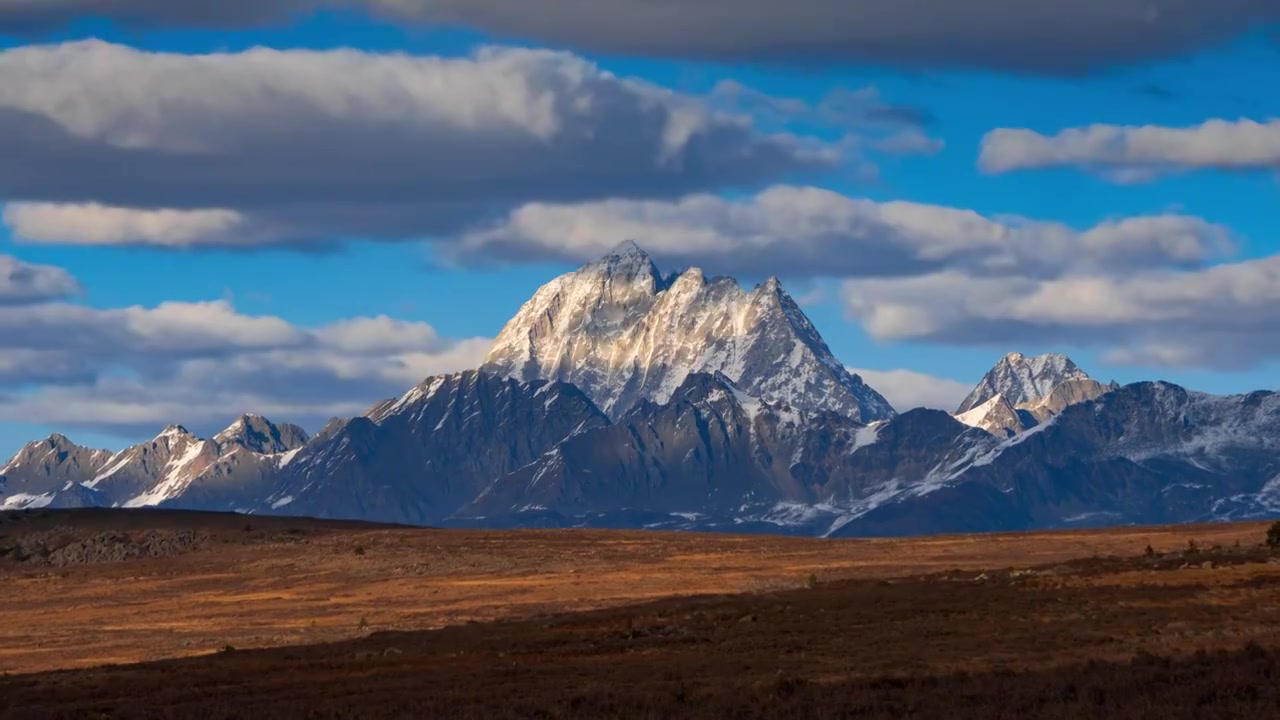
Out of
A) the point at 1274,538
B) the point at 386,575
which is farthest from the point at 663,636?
the point at 386,575

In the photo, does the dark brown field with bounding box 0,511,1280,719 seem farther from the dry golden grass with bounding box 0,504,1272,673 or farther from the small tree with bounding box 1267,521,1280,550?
the small tree with bounding box 1267,521,1280,550

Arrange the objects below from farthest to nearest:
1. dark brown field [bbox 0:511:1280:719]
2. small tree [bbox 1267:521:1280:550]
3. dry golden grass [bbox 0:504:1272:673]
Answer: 1. small tree [bbox 1267:521:1280:550]
2. dry golden grass [bbox 0:504:1272:673]
3. dark brown field [bbox 0:511:1280:719]

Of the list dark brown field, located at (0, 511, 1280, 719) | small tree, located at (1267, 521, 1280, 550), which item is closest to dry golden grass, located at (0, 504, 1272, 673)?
dark brown field, located at (0, 511, 1280, 719)

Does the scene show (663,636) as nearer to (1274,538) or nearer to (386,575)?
(1274,538)

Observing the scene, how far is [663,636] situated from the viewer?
6594 cm

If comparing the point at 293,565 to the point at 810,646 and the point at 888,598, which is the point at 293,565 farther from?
the point at 810,646

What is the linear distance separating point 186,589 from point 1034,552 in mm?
58952

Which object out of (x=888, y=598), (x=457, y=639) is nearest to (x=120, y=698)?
(x=457, y=639)

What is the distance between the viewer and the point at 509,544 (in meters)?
146

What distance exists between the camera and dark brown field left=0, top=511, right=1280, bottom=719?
149 feet

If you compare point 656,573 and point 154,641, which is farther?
point 656,573

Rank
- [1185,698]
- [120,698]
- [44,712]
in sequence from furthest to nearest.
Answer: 1. [120,698]
2. [44,712]
3. [1185,698]

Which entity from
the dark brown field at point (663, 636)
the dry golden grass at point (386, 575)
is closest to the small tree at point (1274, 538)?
the dark brown field at point (663, 636)

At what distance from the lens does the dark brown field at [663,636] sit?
45469 millimetres
